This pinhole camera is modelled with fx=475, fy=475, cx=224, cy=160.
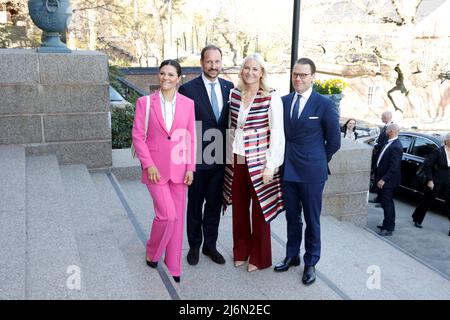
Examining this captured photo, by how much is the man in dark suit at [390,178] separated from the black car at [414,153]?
2021 mm

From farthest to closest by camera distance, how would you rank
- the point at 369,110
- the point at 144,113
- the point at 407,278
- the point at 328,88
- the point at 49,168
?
the point at 369,110, the point at 328,88, the point at 49,168, the point at 407,278, the point at 144,113

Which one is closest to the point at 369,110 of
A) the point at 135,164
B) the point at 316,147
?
the point at 135,164

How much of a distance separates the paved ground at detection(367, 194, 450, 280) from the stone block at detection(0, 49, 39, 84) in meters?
5.13

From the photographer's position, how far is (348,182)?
21.3ft

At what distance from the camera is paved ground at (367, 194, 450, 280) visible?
6.44m

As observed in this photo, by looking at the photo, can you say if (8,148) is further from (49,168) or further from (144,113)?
(144,113)

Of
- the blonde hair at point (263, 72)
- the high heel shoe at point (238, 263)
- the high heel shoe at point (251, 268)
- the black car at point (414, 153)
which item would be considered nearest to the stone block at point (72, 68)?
the blonde hair at point (263, 72)

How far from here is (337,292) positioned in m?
3.90

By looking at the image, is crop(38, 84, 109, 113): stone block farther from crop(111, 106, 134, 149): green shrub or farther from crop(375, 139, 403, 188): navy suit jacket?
crop(375, 139, 403, 188): navy suit jacket

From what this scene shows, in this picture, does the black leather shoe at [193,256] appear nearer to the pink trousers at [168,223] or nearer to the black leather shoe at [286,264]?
the pink trousers at [168,223]

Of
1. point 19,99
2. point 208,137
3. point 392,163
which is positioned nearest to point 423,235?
point 392,163

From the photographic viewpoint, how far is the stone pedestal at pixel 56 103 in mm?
5590

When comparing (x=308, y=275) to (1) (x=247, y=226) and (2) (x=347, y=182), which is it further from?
(2) (x=347, y=182)

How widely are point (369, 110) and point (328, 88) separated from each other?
23.4 meters
